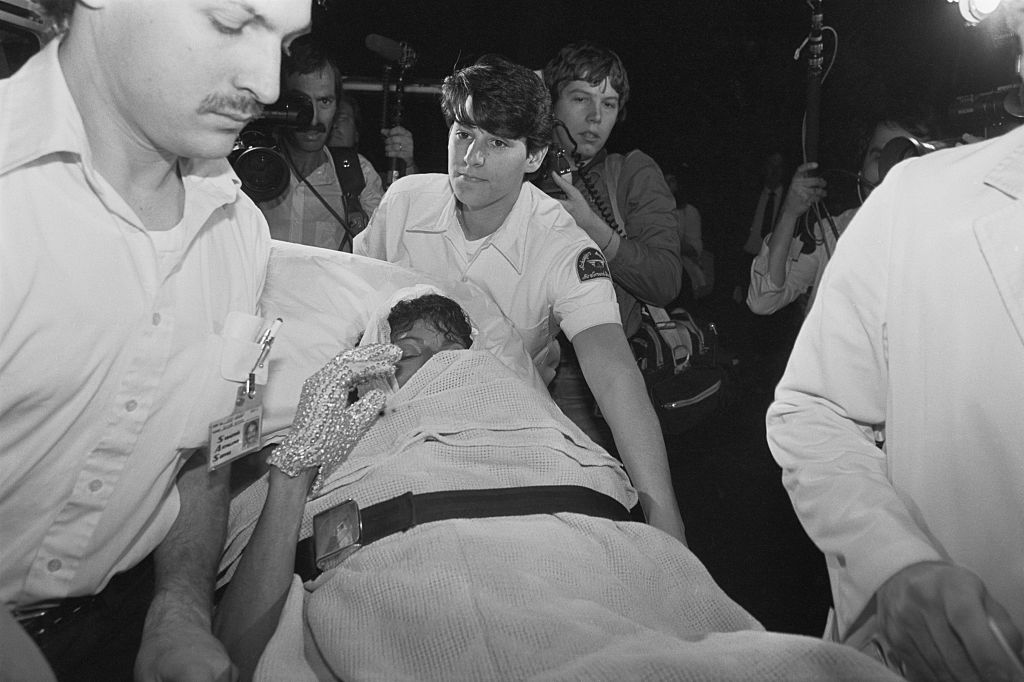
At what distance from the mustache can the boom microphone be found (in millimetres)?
1329

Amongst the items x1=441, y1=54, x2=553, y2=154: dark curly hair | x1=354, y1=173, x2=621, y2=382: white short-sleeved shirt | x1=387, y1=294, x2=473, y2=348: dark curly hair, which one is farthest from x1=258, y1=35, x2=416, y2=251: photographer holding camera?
x1=387, y1=294, x2=473, y2=348: dark curly hair

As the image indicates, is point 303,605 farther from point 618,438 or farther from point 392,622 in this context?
point 618,438

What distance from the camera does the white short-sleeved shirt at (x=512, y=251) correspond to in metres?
1.89

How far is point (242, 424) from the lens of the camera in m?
1.18

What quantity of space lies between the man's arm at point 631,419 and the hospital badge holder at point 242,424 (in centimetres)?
74

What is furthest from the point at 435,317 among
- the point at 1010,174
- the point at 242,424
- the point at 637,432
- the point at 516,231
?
the point at 1010,174

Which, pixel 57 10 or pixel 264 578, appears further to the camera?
pixel 264 578

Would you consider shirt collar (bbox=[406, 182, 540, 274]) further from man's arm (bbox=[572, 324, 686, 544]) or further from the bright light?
the bright light

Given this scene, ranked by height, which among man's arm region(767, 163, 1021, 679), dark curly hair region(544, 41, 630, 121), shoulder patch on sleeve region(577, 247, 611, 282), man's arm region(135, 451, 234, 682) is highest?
dark curly hair region(544, 41, 630, 121)

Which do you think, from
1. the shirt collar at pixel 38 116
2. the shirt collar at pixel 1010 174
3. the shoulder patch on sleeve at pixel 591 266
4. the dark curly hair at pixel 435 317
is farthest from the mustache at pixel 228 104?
the shoulder patch on sleeve at pixel 591 266

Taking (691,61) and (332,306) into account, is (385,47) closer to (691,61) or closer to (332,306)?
(332,306)

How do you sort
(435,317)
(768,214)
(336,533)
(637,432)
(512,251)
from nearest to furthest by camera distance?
(336,533) < (637,432) < (435,317) < (512,251) < (768,214)

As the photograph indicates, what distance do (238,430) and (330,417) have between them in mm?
175

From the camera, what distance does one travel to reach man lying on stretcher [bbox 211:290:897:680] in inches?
37.6
